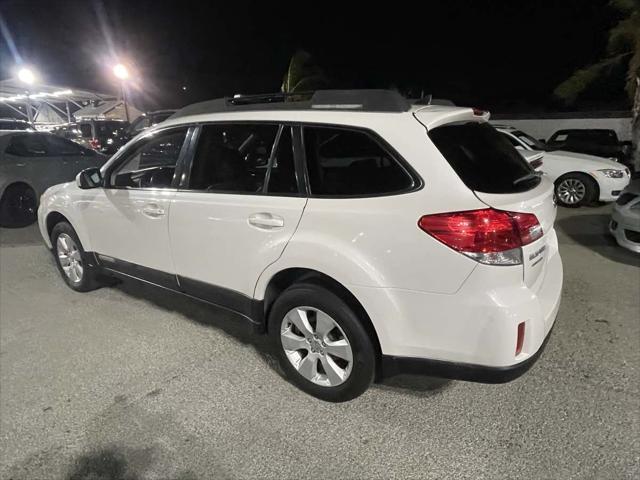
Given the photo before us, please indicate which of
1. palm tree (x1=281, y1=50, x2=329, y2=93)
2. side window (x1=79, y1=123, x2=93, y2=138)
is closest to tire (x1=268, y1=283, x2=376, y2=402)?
palm tree (x1=281, y1=50, x2=329, y2=93)

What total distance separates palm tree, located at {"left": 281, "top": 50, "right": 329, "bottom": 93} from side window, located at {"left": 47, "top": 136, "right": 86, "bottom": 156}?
10.8m

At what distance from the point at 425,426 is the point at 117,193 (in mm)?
2897

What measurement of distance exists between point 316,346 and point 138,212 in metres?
1.82

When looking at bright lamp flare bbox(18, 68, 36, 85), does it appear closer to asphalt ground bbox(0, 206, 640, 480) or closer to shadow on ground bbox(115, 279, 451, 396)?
shadow on ground bbox(115, 279, 451, 396)

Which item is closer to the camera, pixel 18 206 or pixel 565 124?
pixel 18 206

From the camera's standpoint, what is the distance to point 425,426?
8.17ft

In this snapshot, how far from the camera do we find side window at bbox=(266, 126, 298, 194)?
2609mm

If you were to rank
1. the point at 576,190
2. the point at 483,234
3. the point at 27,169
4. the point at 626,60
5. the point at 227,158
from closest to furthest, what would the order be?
the point at 483,234 < the point at 227,158 < the point at 27,169 < the point at 576,190 < the point at 626,60

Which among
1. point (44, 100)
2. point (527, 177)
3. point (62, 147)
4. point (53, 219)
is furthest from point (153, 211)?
point (44, 100)

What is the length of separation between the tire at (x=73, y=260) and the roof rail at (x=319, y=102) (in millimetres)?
1814

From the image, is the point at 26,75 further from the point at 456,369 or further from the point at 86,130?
the point at 456,369

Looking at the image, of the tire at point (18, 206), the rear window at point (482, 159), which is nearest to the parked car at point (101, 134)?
the tire at point (18, 206)

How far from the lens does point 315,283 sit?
2.56m

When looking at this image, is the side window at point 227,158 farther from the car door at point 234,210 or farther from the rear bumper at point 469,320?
the rear bumper at point 469,320
